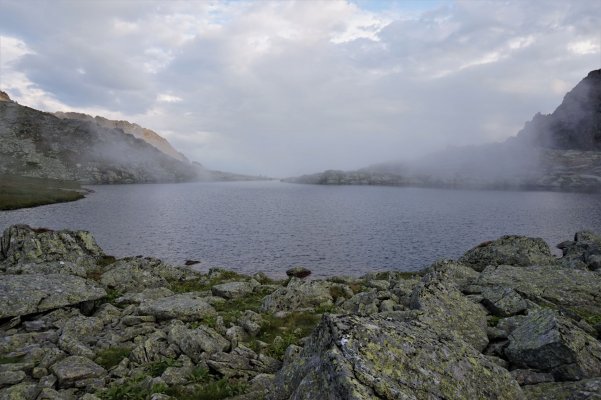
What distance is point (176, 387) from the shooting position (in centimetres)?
1252

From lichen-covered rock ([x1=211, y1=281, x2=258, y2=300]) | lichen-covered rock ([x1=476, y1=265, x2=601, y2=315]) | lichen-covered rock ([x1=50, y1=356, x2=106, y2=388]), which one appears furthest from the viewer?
lichen-covered rock ([x1=211, y1=281, x2=258, y2=300])

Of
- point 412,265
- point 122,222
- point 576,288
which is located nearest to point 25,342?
point 576,288

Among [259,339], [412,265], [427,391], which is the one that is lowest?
[412,265]

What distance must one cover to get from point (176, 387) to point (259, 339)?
20.5ft

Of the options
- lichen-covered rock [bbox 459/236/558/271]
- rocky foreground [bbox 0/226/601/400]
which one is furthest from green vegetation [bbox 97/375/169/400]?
lichen-covered rock [bbox 459/236/558/271]

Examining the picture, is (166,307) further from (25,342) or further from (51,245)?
(51,245)

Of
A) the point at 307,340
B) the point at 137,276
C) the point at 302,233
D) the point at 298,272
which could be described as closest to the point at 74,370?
the point at 307,340

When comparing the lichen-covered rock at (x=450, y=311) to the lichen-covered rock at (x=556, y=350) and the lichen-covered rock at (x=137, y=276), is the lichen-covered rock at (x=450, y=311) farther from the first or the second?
the lichen-covered rock at (x=137, y=276)

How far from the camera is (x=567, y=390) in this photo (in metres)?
9.77

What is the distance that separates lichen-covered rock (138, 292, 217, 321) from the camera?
21.2 metres

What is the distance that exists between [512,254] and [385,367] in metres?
39.0

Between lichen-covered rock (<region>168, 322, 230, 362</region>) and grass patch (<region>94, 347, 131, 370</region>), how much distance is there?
80.3 inches

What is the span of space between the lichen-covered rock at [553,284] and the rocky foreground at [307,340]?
0.11m

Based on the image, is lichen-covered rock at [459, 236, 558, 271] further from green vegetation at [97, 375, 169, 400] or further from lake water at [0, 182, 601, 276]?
green vegetation at [97, 375, 169, 400]
